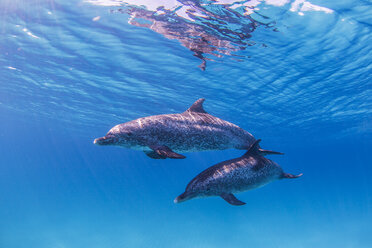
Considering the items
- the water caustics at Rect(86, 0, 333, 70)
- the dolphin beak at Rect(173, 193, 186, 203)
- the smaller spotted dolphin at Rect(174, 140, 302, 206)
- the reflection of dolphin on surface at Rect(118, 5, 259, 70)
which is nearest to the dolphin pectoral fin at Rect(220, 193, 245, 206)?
the smaller spotted dolphin at Rect(174, 140, 302, 206)

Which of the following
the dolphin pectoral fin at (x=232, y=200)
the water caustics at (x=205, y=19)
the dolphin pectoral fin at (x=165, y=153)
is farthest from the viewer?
the water caustics at (x=205, y=19)

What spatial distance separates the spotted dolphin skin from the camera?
198 inches

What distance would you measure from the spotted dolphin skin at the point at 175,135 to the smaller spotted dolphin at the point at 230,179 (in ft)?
1.91

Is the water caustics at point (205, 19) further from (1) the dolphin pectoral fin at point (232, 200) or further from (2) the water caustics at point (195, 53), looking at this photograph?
(1) the dolphin pectoral fin at point (232, 200)

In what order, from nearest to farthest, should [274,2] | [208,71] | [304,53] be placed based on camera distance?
1. [274,2]
2. [304,53]
3. [208,71]

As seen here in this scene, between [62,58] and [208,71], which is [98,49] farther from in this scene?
[208,71]

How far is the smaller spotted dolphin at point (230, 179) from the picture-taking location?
15.0ft

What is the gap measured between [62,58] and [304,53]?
1580 cm

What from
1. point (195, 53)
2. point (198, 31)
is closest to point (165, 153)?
point (198, 31)

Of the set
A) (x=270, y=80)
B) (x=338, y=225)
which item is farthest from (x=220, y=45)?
(x=338, y=225)

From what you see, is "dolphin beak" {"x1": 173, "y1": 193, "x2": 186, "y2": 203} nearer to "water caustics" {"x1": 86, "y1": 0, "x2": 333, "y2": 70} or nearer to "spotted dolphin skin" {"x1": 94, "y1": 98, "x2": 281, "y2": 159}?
"spotted dolphin skin" {"x1": 94, "y1": 98, "x2": 281, "y2": 159}

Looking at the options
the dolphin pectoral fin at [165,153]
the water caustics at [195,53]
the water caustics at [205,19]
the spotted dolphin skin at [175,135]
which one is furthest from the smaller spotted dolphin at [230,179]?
the water caustics at [195,53]

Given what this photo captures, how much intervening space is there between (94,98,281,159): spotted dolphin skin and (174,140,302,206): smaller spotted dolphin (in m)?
0.58

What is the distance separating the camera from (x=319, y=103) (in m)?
22.7
